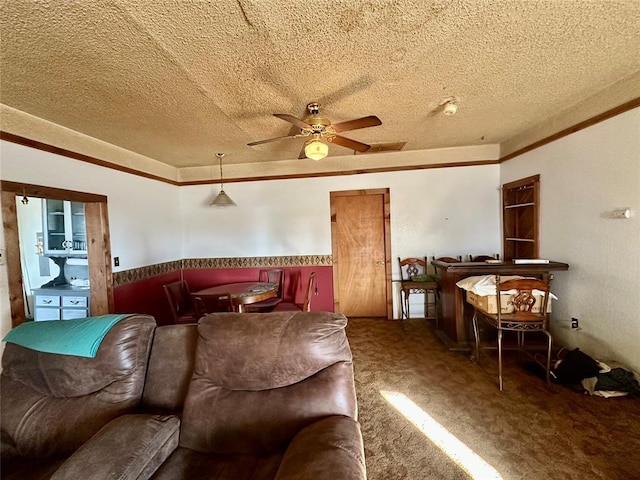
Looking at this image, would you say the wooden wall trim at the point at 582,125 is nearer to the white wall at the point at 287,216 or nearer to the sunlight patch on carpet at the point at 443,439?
the white wall at the point at 287,216

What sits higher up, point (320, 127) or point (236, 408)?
point (320, 127)

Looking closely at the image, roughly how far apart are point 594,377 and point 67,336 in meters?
3.64

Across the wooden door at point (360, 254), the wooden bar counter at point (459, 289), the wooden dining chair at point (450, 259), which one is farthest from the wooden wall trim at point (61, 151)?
the wooden dining chair at point (450, 259)

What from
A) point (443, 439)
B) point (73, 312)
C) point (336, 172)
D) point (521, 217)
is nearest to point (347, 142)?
point (336, 172)

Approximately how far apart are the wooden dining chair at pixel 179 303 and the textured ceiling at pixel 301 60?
69.2 inches

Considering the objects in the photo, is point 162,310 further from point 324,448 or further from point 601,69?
point 601,69

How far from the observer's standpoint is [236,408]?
50.1 inches

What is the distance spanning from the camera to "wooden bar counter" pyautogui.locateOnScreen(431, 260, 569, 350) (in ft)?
9.25

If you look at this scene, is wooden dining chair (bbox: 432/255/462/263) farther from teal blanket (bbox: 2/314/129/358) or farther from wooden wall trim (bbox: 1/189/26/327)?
wooden wall trim (bbox: 1/189/26/327)

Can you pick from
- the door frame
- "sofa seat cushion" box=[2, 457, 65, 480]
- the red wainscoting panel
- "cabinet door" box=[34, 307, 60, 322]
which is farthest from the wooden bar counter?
"cabinet door" box=[34, 307, 60, 322]

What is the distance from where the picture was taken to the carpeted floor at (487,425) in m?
1.63

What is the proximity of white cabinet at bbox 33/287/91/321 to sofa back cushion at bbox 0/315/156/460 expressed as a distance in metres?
2.41

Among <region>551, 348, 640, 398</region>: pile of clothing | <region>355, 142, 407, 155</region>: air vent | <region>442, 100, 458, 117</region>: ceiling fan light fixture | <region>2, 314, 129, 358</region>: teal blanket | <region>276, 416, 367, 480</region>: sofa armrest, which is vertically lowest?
<region>551, 348, 640, 398</region>: pile of clothing

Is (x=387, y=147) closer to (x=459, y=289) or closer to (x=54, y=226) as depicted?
(x=459, y=289)
